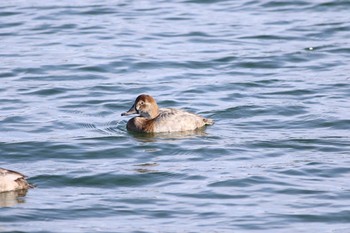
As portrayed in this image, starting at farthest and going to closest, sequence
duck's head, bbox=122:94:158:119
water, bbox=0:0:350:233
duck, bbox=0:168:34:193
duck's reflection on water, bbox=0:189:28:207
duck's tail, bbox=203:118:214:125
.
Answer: duck's head, bbox=122:94:158:119
duck's tail, bbox=203:118:214:125
duck, bbox=0:168:34:193
duck's reflection on water, bbox=0:189:28:207
water, bbox=0:0:350:233

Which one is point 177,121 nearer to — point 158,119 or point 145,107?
point 158,119

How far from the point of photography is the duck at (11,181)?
13148mm

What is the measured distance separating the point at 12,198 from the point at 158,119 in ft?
13.7

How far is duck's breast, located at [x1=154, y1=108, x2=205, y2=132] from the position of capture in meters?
16.6

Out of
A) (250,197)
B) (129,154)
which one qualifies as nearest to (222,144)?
(129,154)

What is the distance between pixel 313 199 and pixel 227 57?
29.7 feet

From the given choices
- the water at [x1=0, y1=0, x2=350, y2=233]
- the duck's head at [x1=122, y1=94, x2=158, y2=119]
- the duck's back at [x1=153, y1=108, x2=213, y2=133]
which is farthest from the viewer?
the duck's head at [x1=122, y1=94, x2=158, y2=119]

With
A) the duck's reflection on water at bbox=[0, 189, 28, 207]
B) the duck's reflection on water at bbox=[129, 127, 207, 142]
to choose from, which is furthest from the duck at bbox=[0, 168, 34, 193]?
the duck's reflection on water at bbox=[129, 127, 207, 142]

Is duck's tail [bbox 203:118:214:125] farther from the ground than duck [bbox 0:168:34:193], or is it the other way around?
duck [bbox 0:168:34:193]

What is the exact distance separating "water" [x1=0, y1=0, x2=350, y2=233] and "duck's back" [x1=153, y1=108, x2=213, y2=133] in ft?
0.63

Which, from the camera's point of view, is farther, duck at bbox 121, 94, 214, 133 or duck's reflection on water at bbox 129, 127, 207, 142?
duck at bbox 121, 94, 214, 133

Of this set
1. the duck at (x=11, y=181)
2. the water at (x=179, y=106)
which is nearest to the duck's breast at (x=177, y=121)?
the water at (x=179, y=106)

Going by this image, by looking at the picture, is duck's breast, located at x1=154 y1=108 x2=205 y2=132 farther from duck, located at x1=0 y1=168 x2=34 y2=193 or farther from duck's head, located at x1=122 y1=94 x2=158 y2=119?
duck, located at x1=0 y1=168 x2=34 y2=193

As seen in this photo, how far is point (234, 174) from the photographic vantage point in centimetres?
1420
